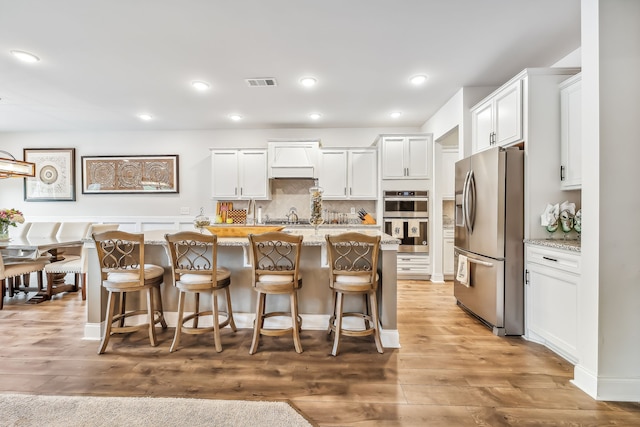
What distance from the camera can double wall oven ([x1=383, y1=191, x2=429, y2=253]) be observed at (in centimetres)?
480

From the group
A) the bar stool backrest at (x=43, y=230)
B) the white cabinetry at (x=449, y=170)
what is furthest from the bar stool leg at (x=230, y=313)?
the white cabinetry at (x=449, y=170)

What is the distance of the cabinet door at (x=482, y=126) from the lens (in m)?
3.24

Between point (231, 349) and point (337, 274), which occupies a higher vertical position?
point (337, 274)

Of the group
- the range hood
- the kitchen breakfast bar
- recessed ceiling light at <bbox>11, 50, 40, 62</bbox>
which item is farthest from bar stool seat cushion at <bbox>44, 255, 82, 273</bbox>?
the range hood

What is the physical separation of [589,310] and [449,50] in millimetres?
2491

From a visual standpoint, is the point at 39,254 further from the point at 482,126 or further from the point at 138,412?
the point at 482,126

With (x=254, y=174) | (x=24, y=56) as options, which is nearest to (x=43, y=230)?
(x=24, y=56)

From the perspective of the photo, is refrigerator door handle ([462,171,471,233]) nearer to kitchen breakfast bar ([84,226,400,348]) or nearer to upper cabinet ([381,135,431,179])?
kitchen breakfast bar ([84,226,400,348])

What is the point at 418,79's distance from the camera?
11.4 feet

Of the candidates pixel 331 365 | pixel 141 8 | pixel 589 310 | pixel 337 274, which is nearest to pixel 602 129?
pixel 589 310

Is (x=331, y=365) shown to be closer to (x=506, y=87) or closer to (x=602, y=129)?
(x=602, y=129)

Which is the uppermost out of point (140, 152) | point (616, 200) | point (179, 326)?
point (140, 152)

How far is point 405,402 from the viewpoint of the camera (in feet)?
5.91

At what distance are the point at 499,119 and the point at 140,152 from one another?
612 cm
